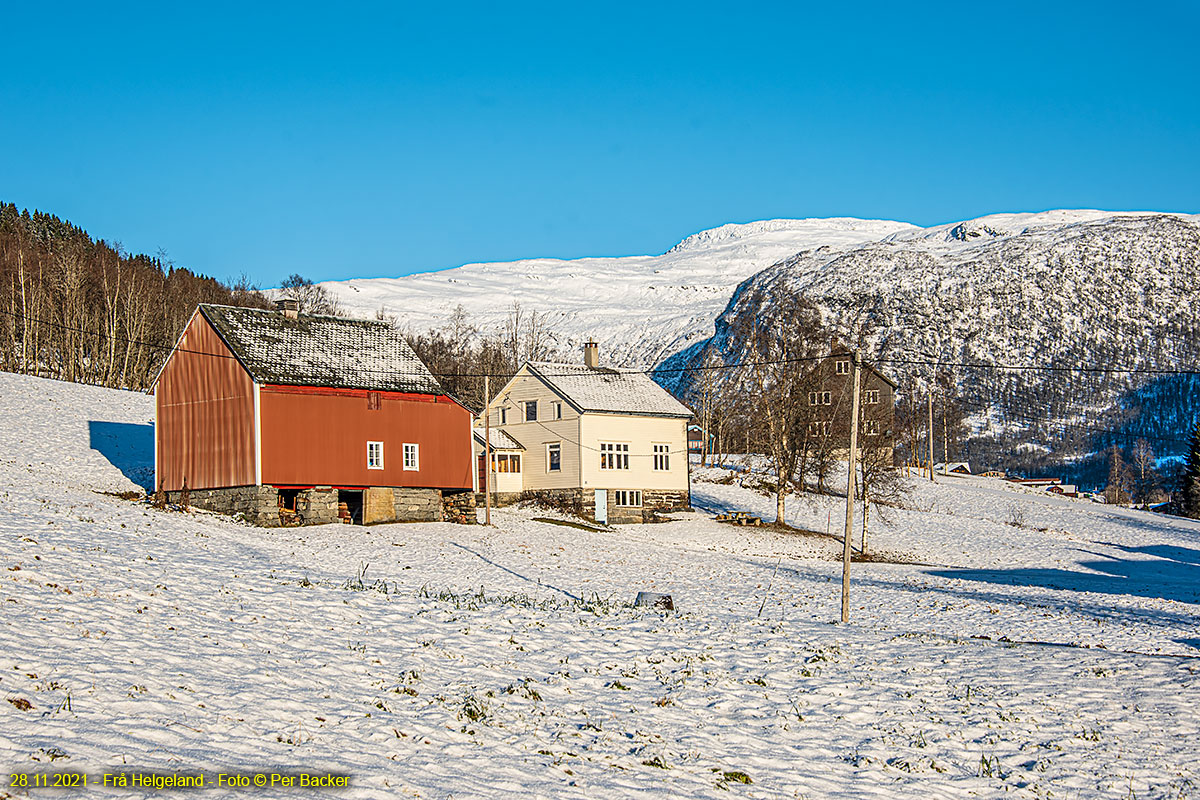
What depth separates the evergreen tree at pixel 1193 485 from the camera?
88.9 metres

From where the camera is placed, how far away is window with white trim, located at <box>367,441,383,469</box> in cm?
4622

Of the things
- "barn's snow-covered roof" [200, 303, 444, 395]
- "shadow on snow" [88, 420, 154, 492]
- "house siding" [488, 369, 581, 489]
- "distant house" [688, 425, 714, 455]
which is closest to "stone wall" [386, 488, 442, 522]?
"barn's snow-covered roof" [200, 303, 444, 395]

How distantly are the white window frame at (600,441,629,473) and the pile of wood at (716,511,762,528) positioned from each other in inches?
243

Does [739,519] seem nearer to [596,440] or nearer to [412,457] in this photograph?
[596,440]

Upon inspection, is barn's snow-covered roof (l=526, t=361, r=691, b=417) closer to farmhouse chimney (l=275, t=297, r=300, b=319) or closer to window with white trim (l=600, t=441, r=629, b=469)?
window with white trim (l=600, t=441, r=629, b=469)

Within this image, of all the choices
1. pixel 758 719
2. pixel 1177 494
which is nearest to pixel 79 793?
pixel 758 719

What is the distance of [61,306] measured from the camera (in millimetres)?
90875

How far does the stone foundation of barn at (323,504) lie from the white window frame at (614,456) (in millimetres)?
10971

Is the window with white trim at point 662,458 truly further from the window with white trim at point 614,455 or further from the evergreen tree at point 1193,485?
the evergreen tree at point 1193,485

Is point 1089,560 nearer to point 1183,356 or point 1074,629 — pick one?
point 1074,629

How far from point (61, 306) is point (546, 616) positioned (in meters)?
83.1

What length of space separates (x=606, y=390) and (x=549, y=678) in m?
44.5

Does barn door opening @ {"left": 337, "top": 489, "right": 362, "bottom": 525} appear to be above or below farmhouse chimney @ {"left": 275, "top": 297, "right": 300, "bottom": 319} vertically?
below

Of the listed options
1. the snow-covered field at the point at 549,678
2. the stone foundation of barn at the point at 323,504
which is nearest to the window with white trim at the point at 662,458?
the stone foundation of barn at the point at 323,504
